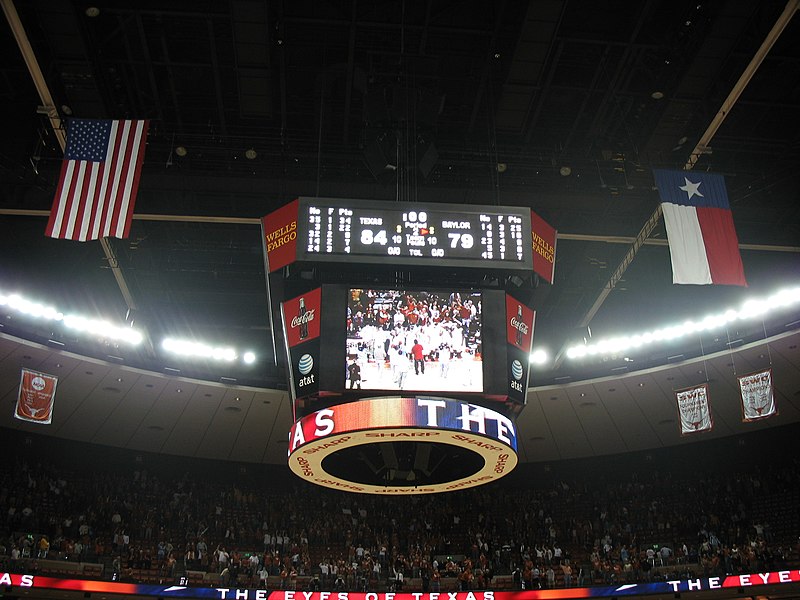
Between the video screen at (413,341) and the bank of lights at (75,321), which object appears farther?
the bank of lights at (75,321)

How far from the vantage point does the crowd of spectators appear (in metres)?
22.7

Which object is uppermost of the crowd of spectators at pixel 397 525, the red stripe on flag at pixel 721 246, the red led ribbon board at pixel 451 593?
the red stripe on flag at pixel 721 246

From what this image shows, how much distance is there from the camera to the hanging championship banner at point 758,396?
19.5m

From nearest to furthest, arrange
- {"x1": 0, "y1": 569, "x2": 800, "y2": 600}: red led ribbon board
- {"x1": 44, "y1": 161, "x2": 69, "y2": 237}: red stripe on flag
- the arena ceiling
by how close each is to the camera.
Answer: {"x1": 44, "y1": 161, "x2": 69, "y2": 237}: red stripe on flag
the arena ceiling
{"x1": 0, "y1": 569, "x2": 800, "y2": 600}: red led ribbon board

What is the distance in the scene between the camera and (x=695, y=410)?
20969 millimetres

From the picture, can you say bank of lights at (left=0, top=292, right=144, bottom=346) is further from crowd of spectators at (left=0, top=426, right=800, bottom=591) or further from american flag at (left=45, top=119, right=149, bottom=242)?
american flag at (left=45, top=119, right=149, bottom=242)

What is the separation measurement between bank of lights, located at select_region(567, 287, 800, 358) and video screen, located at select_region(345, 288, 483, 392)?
41.4 feet

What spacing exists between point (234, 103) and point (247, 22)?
10.7 ft

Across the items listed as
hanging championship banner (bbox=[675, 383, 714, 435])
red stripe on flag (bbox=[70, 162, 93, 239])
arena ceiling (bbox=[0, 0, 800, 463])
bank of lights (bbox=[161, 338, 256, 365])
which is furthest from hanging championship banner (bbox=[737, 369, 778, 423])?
red stripe on flag (bbox=[70, 162, 93, 239])

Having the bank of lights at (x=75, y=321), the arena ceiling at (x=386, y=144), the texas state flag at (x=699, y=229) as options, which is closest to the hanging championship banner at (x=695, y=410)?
the arena ceiling at (x=386, y=144)

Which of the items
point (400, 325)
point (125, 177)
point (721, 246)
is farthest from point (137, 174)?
point (721, 246)

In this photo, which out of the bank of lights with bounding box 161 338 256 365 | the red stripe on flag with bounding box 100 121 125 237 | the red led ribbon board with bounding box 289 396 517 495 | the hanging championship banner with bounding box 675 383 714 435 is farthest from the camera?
the bank of lights with bounding box 161 338 256 365

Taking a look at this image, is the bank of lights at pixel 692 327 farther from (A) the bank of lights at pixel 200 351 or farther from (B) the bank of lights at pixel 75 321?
(B) the bank of lights at pixel 75 321

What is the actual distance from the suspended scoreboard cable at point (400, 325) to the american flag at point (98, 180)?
278 cm
